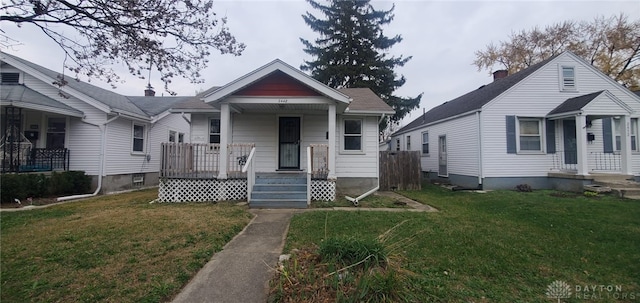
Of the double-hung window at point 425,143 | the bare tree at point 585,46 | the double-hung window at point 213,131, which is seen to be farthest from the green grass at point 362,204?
the bare tree at point 585,46

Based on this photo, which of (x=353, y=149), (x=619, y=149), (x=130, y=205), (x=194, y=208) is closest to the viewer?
(x=194, y=208)

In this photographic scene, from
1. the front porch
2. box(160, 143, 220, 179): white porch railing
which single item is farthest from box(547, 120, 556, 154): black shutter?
box(160, 143, 220, 179): white porch railing

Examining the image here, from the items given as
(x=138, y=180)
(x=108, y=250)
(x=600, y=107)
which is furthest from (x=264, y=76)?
(x=600, y=107)

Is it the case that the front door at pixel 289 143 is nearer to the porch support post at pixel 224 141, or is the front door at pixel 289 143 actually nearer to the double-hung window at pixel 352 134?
the double-hung window at pixel 352 134

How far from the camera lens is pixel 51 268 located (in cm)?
354

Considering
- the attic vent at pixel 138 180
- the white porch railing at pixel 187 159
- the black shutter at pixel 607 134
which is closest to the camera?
the white porch railing at pixel 187 159

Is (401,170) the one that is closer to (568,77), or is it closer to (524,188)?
(524,188)

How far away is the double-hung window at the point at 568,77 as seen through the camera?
11953mm

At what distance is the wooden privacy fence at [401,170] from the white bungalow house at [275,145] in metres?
2.20

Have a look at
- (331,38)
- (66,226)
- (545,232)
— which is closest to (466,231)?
(545,232)

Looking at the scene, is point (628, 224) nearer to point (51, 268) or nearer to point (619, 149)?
point (619, 149)

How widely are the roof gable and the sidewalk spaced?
4.56 metres

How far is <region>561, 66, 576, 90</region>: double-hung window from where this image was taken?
12.0m

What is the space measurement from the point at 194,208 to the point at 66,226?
253 centimetres
